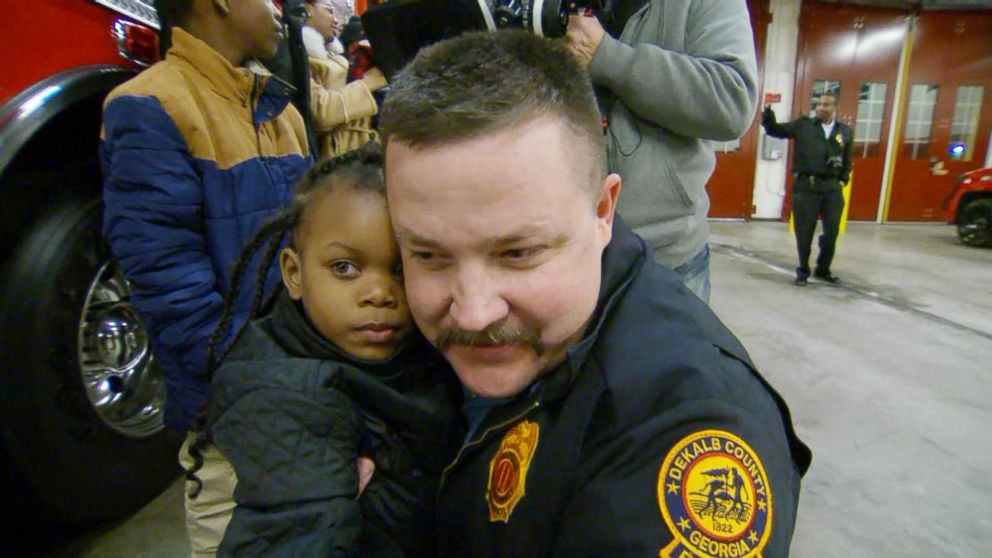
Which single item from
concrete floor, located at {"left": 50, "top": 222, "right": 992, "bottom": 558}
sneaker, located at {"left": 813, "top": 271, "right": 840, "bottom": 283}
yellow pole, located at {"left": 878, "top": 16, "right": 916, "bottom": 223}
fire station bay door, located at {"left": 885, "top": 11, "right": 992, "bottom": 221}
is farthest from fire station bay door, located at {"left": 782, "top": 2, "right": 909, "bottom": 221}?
sneaker, located at {"left": 813, "top": 271, "right": 840, "bottom": 283}

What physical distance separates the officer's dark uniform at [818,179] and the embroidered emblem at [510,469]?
5353 mm

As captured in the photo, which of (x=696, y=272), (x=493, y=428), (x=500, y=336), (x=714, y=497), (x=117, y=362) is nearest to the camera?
(x=714, y=497)

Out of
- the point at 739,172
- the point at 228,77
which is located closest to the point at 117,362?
the point at 228,77

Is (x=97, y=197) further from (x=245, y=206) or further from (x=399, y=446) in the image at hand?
(x=399, y=446)

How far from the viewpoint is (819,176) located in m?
5.38

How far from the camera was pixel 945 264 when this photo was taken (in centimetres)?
666

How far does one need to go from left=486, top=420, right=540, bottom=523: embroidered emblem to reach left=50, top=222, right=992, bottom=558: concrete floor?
137cm

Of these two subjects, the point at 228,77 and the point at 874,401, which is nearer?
the point at 228,77

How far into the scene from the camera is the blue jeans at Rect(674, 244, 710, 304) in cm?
143

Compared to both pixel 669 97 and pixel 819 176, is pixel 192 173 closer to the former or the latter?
pixel 669 97

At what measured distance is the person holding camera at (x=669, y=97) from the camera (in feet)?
4.17

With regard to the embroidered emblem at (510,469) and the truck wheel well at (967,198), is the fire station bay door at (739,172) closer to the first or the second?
the truck wheel well at (967,198)

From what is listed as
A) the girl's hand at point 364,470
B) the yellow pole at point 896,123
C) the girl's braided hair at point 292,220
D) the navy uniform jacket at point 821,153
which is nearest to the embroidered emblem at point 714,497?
the girl's hand at point 364,470

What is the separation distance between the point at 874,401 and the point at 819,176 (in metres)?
2.96
